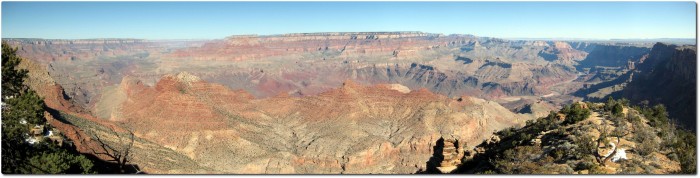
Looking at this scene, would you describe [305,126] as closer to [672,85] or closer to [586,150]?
[586,150]

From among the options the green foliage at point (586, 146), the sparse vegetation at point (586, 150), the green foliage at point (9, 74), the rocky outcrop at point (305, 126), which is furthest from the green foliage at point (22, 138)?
the green foliage at point (586, 146)

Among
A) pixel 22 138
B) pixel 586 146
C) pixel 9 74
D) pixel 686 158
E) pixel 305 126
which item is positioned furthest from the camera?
pixel 305 126

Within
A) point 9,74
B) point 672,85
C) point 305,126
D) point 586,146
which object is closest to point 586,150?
point 586,146

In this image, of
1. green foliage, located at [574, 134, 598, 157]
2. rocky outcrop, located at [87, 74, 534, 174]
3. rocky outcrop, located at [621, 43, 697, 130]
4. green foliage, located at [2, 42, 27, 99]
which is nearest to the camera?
green foliage, located at [2, 42, 27, 99]

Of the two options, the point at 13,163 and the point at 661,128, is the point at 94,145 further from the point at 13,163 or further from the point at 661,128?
the point at 661,128

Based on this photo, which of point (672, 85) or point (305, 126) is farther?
point (672, 85)

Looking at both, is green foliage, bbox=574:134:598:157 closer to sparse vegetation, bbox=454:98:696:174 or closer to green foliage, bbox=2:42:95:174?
sparse vegetation, bbox=454:98:696:174

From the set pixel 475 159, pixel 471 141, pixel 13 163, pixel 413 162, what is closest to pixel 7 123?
pixel 13 163

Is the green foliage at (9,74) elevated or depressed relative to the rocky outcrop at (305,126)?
elevated

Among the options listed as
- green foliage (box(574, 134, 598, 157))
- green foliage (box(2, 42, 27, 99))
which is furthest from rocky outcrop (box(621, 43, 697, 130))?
green foliage (box(2, 42, 27, 99))

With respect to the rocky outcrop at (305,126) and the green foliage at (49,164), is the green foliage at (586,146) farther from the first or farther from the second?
the rocky outcrop at (305,126)

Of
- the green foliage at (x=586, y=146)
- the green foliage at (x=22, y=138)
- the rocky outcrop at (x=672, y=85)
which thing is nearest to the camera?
the green foliage at (x=22, y=138)

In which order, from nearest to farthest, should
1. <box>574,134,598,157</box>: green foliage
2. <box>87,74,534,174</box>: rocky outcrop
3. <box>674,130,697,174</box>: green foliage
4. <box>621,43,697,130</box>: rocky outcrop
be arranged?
<box>674,130,697,174</box>: green foliage, <box>574,134,598,157</box>: green foliage, <box>87,74,534,174</box>: rocky outcrop, <box>621,43,697,130</box>: rocky outcrop
